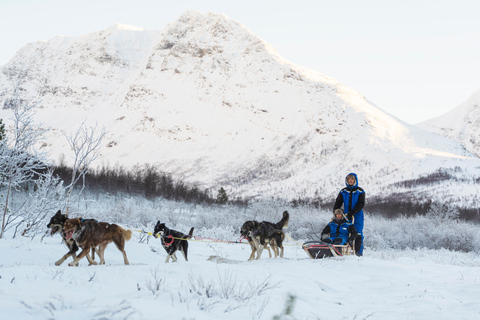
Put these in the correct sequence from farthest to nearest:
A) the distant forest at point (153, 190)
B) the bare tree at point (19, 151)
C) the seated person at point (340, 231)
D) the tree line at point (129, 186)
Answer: the distant forest at point (153, 190), the tree line at point (129, 186), the bare tree at point (19, 151), the seated person at point (340, 231)

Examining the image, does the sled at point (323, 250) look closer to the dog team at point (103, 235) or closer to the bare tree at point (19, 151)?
the dog team at point (103, 235)

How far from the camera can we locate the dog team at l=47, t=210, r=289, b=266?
6.80 meters

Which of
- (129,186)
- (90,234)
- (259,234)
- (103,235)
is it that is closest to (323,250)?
(259,234)

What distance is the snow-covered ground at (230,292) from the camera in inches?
125

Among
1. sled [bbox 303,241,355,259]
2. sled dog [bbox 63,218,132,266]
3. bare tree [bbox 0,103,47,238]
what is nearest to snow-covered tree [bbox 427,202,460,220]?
sled [bbox 303,241,355,259]

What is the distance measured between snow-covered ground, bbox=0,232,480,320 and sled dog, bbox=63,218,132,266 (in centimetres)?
140

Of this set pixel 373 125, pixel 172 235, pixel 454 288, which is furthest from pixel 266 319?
pixel 373 125

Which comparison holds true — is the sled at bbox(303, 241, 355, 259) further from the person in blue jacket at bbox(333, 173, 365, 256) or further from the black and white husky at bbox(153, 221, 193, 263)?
the black and white husky at bbox(153, 221, 193, 263)

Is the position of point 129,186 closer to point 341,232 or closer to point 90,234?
point 341,232

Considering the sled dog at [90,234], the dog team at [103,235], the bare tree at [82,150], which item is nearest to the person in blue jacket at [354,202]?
the dog team at [103,235]

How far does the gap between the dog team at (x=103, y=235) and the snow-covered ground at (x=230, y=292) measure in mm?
1387

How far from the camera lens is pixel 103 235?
7582 millimetres

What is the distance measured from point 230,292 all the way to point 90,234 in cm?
419

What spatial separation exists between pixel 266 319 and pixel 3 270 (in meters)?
3.20
